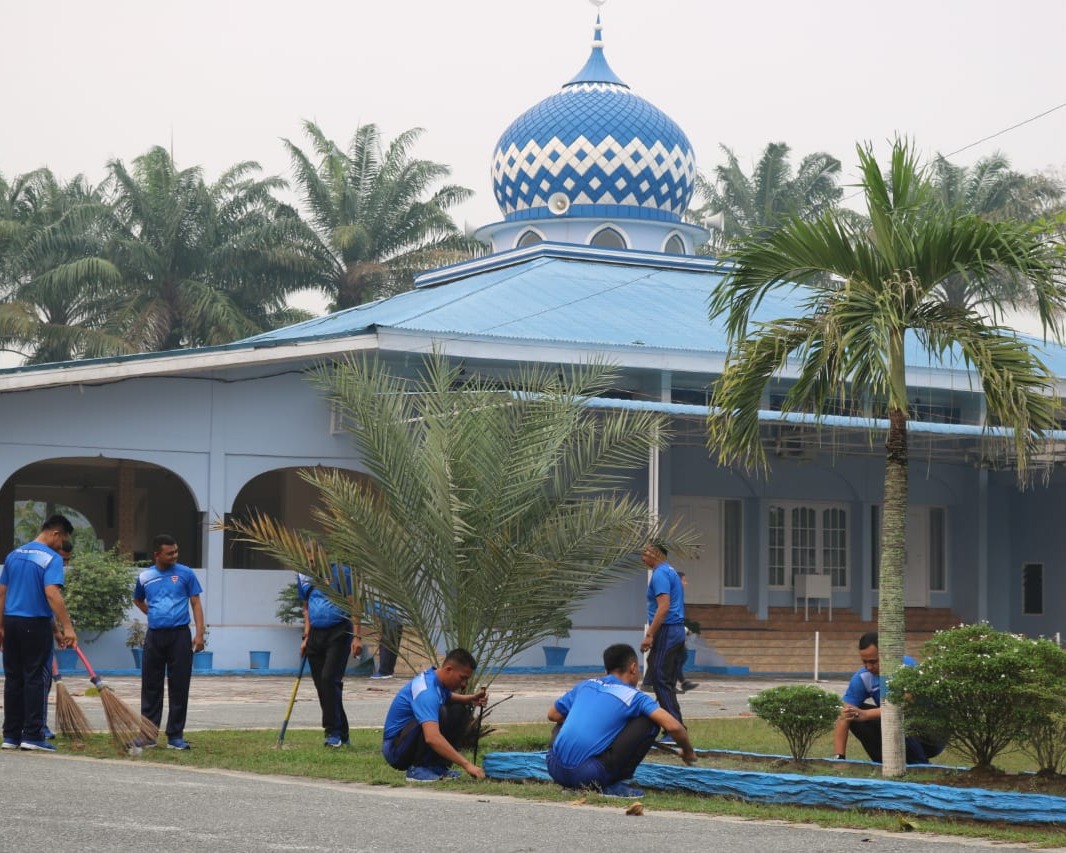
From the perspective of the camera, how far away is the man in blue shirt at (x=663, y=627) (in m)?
14.2

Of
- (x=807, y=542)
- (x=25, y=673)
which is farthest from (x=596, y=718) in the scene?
(x=807, y=542)

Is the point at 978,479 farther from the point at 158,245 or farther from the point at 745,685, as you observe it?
the point at 158,245

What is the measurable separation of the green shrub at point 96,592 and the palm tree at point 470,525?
34.4ft

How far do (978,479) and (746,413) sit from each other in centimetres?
1993

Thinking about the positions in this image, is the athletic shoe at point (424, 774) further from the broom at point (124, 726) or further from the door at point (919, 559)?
the door at point (919, 559)

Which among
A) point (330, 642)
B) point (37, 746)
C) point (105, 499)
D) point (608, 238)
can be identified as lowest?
point (37, 746)

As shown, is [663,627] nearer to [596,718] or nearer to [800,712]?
[800,712]

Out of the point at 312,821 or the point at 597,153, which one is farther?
the point at 597,153

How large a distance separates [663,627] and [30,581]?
4803 millimetres

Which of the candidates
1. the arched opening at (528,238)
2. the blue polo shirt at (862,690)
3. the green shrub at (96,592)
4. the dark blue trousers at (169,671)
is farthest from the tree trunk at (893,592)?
the arched opening at (528,238)

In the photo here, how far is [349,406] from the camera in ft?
44.3

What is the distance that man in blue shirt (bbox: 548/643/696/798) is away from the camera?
10.3 meters

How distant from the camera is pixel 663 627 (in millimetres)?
14508

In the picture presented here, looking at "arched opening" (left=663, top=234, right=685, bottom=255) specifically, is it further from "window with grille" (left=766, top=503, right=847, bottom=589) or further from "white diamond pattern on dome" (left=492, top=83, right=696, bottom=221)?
"window with grille" (left=766, top=503, right=847, bottom=589)
